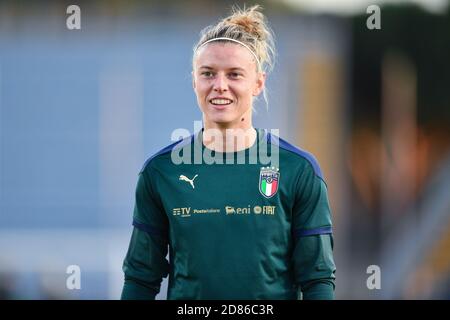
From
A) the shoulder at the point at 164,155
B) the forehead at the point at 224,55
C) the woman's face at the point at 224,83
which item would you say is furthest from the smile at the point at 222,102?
the shoulder at the point at 164,155

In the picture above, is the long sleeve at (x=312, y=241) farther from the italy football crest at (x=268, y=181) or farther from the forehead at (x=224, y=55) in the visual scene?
the forehead at (x=224, y=55)

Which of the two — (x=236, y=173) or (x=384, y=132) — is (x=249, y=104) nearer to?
(x=236, y=173)

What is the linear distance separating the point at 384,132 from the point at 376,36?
2.43 feet

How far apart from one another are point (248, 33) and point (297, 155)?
1.51 ft

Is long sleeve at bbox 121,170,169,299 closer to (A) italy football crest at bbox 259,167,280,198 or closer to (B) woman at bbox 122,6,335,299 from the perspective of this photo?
(B) woman at bbox 122,6,335,299

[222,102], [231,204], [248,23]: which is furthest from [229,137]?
[248,23]

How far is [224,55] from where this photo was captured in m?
2.56

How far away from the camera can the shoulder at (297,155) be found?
8.61 ft

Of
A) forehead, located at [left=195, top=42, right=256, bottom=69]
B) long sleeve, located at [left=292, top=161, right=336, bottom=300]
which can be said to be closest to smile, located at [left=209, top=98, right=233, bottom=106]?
forehead, located at [left=195, top=42, right=256, bottom=69]

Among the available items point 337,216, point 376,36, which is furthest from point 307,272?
point 376,36

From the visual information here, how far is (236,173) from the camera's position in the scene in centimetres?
260

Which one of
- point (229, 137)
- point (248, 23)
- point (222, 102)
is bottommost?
point (229, 137)

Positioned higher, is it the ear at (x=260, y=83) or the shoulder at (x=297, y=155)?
the ear at (x=260, y=83)

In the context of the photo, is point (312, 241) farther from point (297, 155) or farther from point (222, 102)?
point (222, 102)
